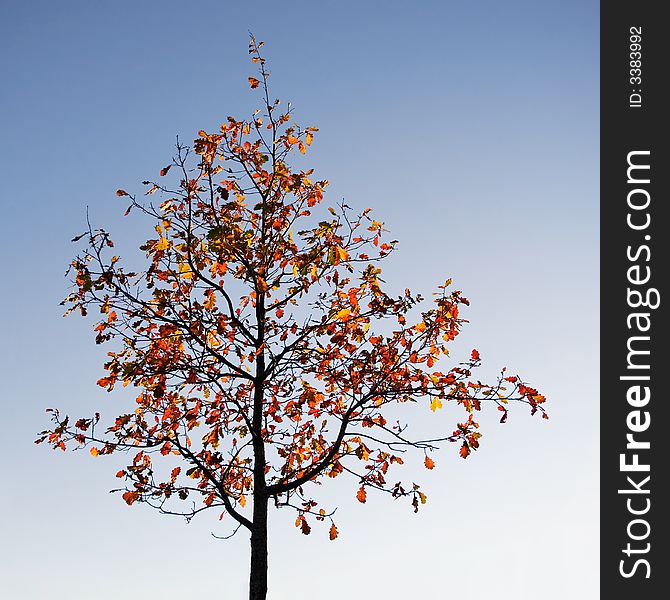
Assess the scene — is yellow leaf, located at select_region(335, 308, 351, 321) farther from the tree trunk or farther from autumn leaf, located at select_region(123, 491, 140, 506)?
autumn leaf, located at select_region(123, 491, 140, 506)

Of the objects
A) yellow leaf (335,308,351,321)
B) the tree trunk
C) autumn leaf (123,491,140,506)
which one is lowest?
the tree trunk

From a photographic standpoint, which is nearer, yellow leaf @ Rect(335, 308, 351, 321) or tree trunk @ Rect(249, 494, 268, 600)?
tree trunk @ Rect(249, 494, 268, 600)

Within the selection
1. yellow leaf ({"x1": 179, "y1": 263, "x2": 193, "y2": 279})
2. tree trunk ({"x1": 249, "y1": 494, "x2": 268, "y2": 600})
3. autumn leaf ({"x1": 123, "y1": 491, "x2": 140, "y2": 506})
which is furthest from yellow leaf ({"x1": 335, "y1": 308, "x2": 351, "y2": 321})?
autumn leaf ({"x1": 123, "y1": 491, "x2": 140, "y2": 506})

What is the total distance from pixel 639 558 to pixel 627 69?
6.60 meters

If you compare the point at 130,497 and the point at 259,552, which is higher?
the point at 130,497

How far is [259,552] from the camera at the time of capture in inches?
404

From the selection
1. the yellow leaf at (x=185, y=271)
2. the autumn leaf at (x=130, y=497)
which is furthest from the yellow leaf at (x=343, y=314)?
the autumn leaf at (x=130, y=497)

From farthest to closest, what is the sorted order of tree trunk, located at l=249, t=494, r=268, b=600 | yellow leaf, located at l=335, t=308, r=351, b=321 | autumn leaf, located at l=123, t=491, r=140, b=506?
yellow leaf, located at l=335, t=308, r=351, b=321 < tree trunk, located at l=249, t=494, r=268, b=600 < autumn leaf, located at l=123, t=491, r=140, b=506

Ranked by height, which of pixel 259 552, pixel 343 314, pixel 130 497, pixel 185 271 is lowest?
pixel 259 552

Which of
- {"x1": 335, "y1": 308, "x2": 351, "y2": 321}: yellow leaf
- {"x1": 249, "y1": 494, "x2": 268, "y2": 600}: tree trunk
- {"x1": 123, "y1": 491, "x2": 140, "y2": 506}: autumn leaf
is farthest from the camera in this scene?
{"x1": 335, "y1": 308, "x2": 351, "y2": 321}: yellow leaf

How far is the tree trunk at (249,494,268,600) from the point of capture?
33.3ft

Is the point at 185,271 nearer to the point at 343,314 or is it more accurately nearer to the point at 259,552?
the point at 343,314

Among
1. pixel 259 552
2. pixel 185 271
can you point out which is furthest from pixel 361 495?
pixel 185 271

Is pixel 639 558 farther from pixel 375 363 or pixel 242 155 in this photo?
pixel 242 155
